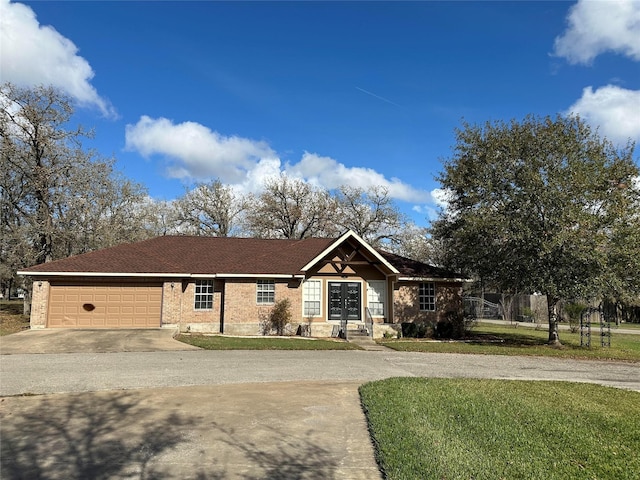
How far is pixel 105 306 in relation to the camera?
20.0 meters

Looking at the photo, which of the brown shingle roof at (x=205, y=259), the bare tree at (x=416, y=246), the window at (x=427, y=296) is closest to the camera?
the brown shingle roof at (x=205, y=259)

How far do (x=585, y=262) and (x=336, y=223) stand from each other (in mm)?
28625

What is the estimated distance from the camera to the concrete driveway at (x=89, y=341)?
552 inches

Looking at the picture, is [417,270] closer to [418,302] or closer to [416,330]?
[418,302]

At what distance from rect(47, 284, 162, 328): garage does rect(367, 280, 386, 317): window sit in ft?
32.7

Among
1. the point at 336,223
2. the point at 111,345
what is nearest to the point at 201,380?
the point at 111,345

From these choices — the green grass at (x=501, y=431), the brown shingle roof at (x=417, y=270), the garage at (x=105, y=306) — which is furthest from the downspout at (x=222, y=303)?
the green grass at (x=501, y=431)

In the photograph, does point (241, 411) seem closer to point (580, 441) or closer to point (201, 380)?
point (201, 380)

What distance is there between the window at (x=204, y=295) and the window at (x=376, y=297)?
25.3ft

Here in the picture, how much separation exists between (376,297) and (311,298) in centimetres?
331

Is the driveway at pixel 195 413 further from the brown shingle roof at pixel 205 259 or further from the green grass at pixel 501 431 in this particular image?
the brown shingle roof at pixel 205 259

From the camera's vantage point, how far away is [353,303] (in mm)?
22031

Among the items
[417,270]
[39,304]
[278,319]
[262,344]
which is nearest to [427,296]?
[417,270]

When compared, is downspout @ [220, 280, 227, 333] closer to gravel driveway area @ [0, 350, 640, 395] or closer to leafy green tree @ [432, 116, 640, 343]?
gravel driveway area @ [0, 350, 640, 395]
